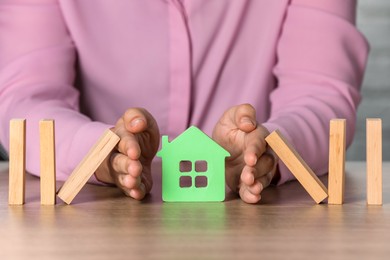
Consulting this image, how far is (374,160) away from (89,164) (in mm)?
277

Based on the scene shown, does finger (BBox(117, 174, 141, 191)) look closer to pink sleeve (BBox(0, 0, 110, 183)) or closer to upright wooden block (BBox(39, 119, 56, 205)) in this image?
upright wooden block (BBox(39, 119, 56, 205))

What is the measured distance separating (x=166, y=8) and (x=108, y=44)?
100mm

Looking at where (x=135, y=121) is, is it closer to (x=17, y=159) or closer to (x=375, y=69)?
(x=17, y=159)

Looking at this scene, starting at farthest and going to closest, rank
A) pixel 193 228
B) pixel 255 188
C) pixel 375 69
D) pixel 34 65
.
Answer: pixel 375 69 < pixel 34 65 < pixel 255 188 < pixel 193 228

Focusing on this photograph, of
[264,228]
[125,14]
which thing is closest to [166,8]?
[125,14]

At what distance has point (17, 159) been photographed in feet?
2.94

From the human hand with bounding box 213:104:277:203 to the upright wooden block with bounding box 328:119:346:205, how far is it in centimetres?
6

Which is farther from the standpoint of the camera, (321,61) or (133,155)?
(321,61)

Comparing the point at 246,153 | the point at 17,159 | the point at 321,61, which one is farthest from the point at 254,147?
the point at 321,61

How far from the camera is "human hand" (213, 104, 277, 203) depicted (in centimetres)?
87

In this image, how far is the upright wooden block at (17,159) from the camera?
34.9 inches

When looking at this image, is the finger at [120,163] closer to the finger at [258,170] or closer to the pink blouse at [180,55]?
the finger at [258,170]

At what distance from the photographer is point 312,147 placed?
1.11 meters

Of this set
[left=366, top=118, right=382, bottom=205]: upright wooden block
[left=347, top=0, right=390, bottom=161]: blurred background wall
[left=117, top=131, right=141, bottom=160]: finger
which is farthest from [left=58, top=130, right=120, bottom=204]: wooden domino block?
[left=347, top=0, right=390, bottom=161]: blurred background wall
